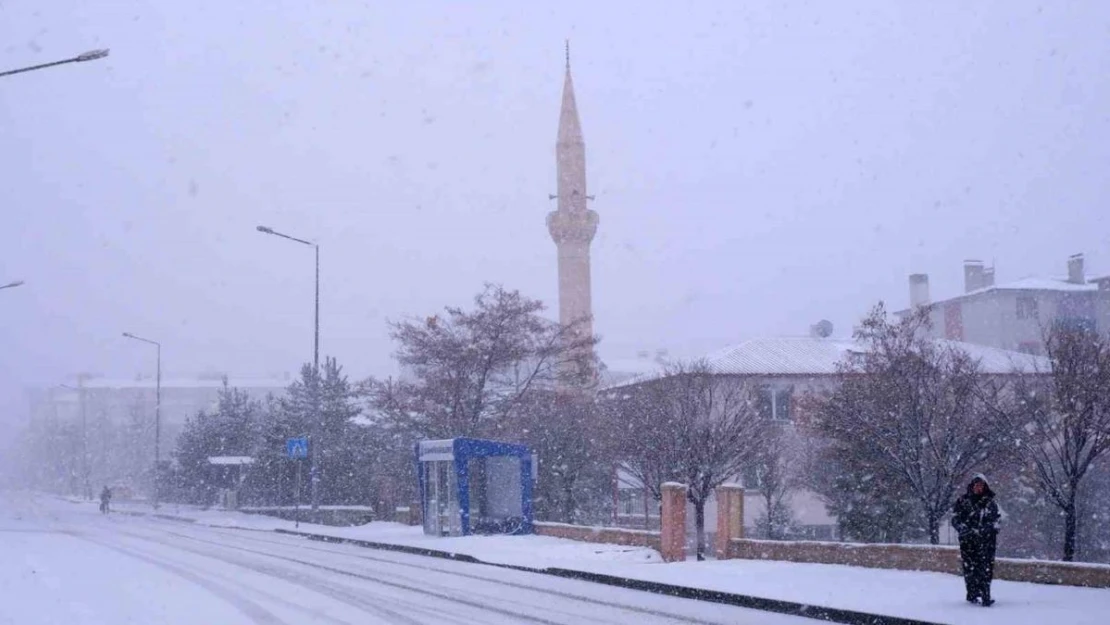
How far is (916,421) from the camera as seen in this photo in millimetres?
26078

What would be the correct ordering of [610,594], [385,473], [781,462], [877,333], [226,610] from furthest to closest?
[385,473], [781,462], [877,333], [610,594], [226,610]

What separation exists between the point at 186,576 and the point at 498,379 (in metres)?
24.5

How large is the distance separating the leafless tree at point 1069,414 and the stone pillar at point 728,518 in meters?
5.81

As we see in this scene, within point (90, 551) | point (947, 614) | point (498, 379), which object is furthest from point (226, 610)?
point (498, 379)

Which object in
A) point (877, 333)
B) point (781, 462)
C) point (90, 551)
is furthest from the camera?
point (781, 462)

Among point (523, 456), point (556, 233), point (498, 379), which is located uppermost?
point (556, 233)

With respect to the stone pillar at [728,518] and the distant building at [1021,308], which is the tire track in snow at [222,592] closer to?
the stone pillar at [728,518]

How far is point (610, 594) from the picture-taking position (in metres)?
16.9

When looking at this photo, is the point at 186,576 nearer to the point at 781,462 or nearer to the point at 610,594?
the point at 610,594

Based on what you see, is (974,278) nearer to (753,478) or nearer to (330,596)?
(753,478)

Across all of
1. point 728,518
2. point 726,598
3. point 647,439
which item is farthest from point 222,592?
point 647,439

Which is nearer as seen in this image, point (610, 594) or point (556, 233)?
point (610, 594)

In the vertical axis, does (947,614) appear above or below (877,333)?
below

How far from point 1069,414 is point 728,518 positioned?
7.52m
